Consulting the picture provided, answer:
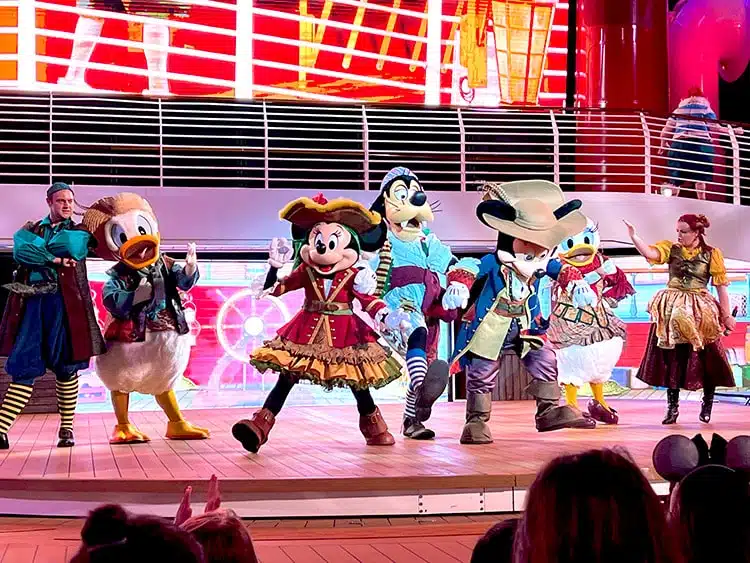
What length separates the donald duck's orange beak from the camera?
17.9 ft

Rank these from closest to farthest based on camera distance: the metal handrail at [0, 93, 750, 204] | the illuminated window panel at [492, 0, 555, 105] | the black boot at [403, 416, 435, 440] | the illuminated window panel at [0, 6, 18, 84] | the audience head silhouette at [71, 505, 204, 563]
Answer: the audience head silhouette at [71, 505, 204, 563] < the black boot at [403, 416, 435, 440] < the metal handrail at [0, 93, 750, 204] < the illuminated window panel at [0, 6, 18, 84] < the illuminated window panel at [492, 0, 555, 105]

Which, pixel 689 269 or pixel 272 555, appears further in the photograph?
pixel 689 269

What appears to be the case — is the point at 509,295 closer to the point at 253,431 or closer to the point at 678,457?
the point at 253,431

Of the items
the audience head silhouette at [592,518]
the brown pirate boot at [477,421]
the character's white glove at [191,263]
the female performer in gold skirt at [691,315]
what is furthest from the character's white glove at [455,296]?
the audience head silhouette at [592,518]

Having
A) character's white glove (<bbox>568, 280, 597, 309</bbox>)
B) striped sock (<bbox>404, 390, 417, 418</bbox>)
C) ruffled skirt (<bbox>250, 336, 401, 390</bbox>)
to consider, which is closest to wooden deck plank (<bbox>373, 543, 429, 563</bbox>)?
ruffled skirt (<bbox>250, 336, 401, 390</bbox>)

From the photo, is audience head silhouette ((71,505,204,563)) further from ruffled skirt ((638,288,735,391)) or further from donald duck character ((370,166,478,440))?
ruffled skirt ((638,288,735,391))

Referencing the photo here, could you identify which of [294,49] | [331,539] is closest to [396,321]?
[331,539]

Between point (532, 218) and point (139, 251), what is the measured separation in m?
1.98

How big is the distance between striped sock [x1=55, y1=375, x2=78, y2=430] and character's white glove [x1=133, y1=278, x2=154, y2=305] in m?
0.55

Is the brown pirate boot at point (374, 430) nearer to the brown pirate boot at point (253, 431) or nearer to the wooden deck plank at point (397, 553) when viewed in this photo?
the brown pirate boot at point (253, 431)

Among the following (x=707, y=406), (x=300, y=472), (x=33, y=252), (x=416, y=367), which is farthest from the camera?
(x=707, y=406)

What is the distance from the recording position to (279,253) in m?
5.58

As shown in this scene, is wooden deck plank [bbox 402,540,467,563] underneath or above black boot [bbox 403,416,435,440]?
above

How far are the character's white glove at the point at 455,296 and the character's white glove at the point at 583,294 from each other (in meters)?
0.80
